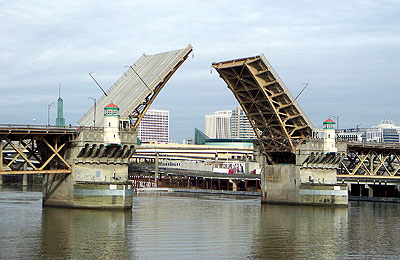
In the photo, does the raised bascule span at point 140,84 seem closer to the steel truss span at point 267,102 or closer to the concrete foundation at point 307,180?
the steel truss span at point 267,102

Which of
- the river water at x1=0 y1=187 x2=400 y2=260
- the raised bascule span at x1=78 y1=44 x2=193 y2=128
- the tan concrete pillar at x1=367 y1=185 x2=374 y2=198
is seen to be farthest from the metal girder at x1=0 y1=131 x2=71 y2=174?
the tan concrete pillar at x1=367 y1=185 x2=374 y2=198

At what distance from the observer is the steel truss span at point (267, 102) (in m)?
69.8

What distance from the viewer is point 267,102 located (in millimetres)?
73250

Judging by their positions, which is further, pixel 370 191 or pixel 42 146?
pixel 370 191

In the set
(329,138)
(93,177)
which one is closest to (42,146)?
(93,177)

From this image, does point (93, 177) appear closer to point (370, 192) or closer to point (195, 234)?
point (195, 234)

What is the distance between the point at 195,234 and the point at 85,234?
8.24m

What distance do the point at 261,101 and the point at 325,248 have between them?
33253mm

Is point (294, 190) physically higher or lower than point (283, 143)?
lower

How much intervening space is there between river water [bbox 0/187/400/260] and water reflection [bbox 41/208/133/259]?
0.06 m

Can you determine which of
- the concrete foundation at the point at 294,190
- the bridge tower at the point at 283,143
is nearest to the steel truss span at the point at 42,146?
the bridge tower at the point at 283,143

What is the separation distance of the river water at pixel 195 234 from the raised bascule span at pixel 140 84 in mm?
11247

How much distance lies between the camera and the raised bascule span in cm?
6969

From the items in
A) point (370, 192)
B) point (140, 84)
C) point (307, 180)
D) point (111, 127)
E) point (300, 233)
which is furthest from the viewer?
point (370, 192)
